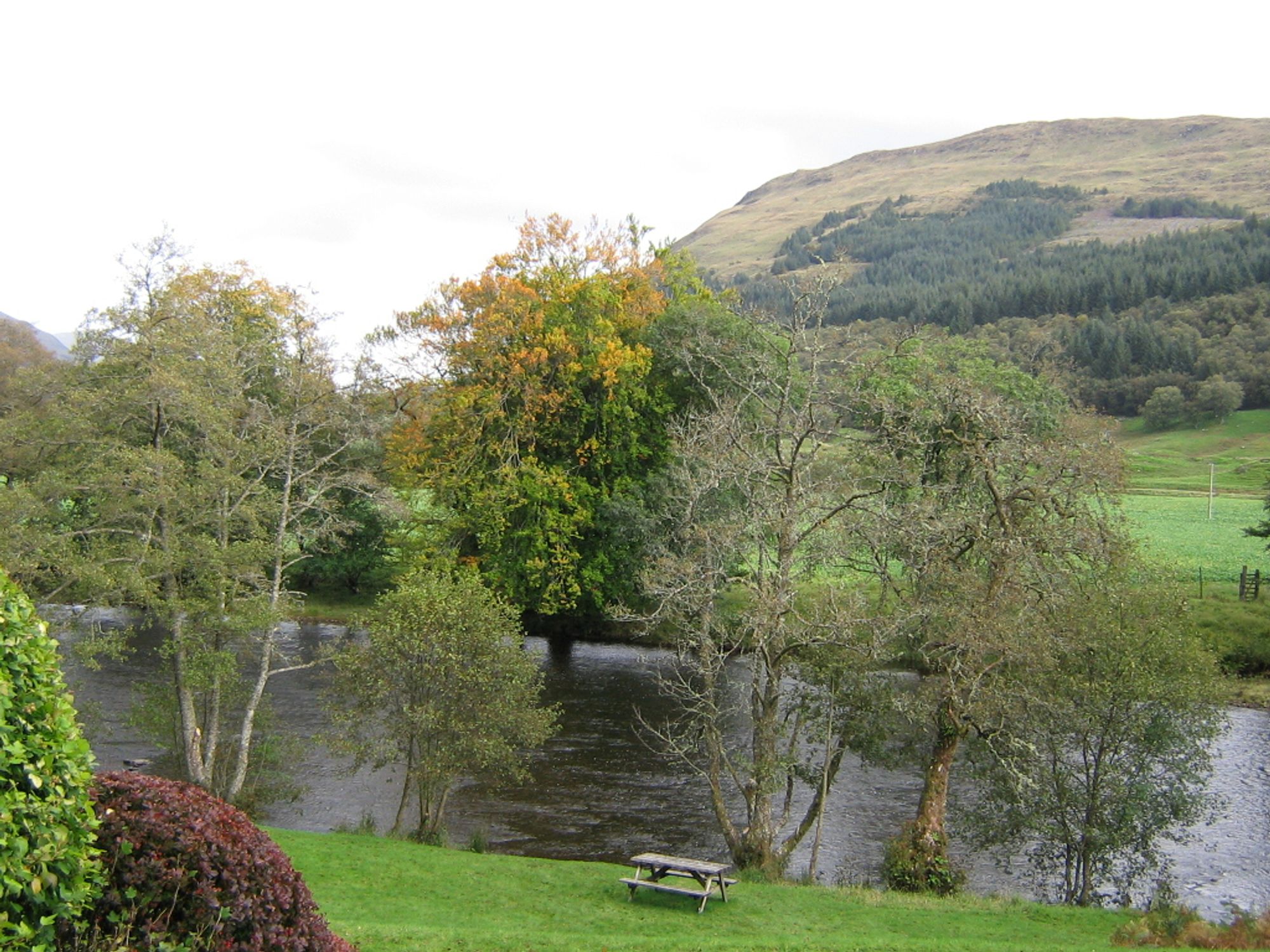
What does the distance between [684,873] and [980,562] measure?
1269cm

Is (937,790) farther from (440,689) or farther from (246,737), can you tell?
(246,737)

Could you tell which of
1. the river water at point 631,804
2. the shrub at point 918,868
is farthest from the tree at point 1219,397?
the shrub at point 918,868

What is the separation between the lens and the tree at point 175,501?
1003 inches

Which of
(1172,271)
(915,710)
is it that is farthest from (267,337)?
(1172,271)

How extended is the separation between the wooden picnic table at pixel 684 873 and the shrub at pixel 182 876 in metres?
12.0

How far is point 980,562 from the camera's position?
90.8 feet

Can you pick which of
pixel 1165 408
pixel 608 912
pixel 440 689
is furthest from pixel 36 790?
pixel 1165 408

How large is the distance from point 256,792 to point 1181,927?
2377 centimetres

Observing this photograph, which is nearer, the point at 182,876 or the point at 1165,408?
the point at 182,876

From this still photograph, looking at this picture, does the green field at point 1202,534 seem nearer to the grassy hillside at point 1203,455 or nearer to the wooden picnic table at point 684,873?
the grassy hillside at point 1203,455

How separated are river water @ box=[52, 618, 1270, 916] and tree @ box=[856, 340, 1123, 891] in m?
3.06

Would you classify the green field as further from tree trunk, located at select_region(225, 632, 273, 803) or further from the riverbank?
tree trunk, located at select_region(225, 632, 273, 803)

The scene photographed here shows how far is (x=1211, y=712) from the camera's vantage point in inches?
974

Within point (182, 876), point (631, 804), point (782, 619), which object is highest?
point (182, 876)
